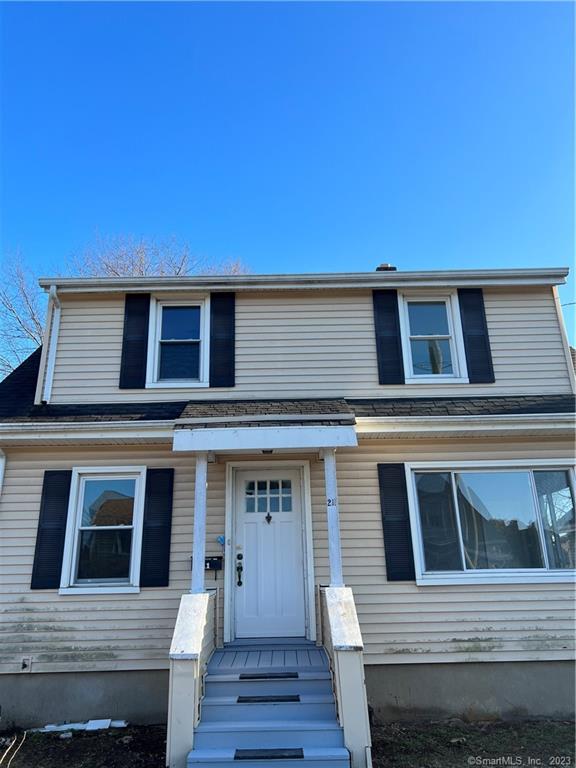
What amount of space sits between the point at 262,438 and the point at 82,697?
11.7ft

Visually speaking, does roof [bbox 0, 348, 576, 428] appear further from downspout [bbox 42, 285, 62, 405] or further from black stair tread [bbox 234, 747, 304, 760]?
black stair tread [bbox 234, 747, 304, 760]

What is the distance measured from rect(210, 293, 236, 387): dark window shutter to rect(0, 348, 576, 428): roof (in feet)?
1.27

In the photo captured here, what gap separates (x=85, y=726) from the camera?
4.65m

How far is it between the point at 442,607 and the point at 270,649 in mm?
2066

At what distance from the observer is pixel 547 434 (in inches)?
218

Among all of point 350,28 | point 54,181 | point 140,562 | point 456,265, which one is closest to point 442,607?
point 140,562

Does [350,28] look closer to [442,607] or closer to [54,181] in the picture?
[54,181]

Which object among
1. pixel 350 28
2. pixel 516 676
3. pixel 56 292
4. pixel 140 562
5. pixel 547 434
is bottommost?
pixel 516 676

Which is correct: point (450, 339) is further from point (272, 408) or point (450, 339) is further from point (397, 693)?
point (397, 693)

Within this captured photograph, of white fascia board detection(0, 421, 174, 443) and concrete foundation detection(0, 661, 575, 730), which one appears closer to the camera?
concrete foundation detection(0, 661, 575, 730)

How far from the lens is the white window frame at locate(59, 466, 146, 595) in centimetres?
509

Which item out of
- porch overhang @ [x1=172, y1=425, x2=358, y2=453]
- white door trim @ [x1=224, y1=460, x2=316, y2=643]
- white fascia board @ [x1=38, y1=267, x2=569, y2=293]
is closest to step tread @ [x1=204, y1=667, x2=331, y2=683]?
white door trim @ [x1=224, y1=460, x2=316, y2=643]

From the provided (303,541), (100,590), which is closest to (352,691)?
(303,541)

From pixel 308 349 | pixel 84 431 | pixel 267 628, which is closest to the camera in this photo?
pixel 267 628
